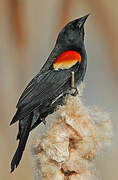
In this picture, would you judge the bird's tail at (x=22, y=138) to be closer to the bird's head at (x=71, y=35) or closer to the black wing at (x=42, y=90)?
the black wing at (x=42, y=90)

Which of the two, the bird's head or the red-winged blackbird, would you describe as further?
the bird's head

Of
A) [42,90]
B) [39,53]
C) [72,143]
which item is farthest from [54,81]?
[72,143]

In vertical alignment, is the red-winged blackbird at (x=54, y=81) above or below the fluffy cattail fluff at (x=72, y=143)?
above

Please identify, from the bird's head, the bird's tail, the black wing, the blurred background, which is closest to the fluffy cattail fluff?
the bird's tail

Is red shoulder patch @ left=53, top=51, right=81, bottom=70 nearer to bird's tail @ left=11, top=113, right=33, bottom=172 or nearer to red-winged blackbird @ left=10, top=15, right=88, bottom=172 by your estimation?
red-winged blackbird @ left=10, top=15, right=88, bottom=172

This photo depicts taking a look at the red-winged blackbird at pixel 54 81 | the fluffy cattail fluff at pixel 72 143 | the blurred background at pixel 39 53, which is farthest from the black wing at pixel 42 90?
the fluffy cattail fluff at pixel 72 143

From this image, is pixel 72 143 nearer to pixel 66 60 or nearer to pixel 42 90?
pixel 42 90
